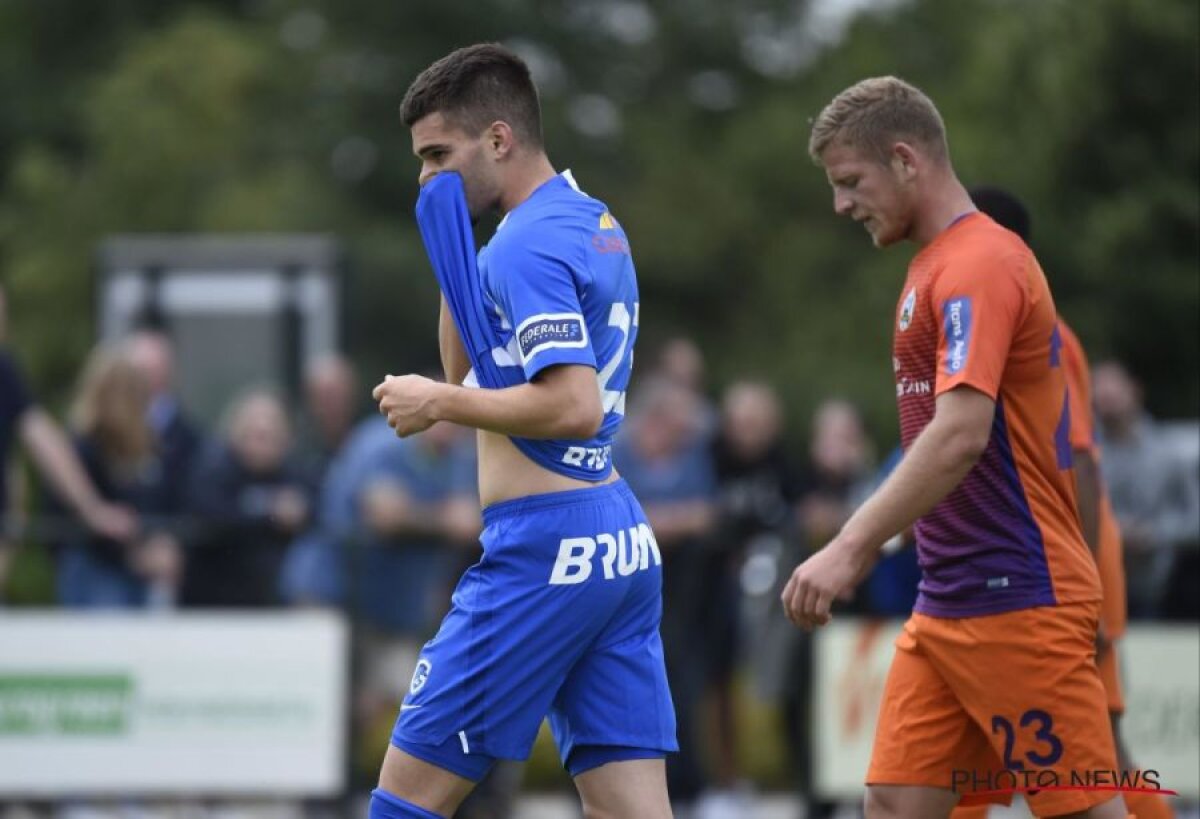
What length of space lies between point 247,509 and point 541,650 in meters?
5.86

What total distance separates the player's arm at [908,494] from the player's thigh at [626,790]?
55 centimetres

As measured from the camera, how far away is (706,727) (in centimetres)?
1058

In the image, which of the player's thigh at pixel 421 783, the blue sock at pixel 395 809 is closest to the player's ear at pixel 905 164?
the player's thigh at pixel 421 783

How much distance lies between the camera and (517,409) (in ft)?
15.6

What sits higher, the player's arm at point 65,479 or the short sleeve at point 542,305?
the player's arm at point 65,479

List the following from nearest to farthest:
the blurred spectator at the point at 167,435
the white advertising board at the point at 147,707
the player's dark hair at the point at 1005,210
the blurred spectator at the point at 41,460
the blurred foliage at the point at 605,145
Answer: the player's dark hair at the point at 1005,210, the white advertising board at the point at 147,707, the blurred spectator at the point at 41,460, the blurred spectator at the point at 167,435, the blurred foliage at the point at 605,145

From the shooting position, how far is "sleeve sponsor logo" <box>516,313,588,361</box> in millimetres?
4762

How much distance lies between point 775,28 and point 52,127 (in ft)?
48.5

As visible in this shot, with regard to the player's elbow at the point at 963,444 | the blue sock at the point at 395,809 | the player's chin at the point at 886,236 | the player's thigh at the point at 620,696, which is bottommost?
the blue sock at the point at 395,809

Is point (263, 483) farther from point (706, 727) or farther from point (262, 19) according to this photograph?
point (262, 19)

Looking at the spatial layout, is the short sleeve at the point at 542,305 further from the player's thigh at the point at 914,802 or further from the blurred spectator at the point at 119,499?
A: the blurred spectator at the point at 119,499

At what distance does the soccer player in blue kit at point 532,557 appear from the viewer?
494 centimetres

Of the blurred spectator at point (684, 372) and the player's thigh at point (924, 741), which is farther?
the blurred spectator at point (684, 372)

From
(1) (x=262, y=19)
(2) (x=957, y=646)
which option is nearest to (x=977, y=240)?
(2) (x=957, y=646)
